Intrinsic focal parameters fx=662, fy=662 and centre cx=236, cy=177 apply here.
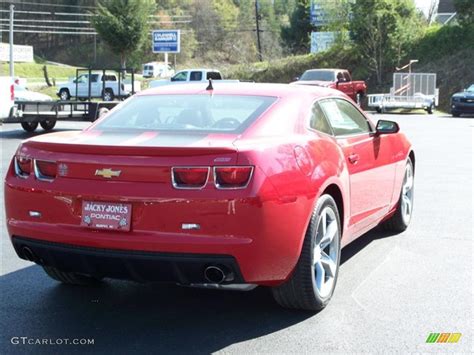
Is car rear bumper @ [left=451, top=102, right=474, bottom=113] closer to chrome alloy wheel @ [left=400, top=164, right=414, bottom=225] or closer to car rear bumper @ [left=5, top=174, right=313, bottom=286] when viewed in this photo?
chrome alloy wheel @ [left=400, top=164, right=414, bottom=225]

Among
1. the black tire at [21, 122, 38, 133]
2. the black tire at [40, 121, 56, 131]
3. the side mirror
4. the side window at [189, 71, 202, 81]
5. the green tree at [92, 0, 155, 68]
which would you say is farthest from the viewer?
the green tree at [92, 0, 155, 68]

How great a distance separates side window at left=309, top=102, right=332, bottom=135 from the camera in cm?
491

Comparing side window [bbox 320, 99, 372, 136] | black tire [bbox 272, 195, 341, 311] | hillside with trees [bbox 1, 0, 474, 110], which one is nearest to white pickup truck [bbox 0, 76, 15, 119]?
side window [bbox 320, 99, 372, 136]

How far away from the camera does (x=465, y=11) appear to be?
40.3 metres

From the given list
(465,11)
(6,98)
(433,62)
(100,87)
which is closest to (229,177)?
(6,98)

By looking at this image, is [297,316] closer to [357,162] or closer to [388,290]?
[388,290]

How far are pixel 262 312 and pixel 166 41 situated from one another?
45.8 meters

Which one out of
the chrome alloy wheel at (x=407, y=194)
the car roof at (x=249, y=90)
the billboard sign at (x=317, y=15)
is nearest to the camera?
the car roof at (x=249, y=90)

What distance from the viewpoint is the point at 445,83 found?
38062 mm

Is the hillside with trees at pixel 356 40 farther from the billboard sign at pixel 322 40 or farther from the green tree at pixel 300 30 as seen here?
the billboard sign at pixel 322 40

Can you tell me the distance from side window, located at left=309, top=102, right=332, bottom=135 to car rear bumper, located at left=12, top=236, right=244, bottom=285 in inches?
58.8

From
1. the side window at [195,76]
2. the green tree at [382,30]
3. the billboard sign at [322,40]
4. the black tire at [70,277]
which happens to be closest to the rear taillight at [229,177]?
the black tire at [70,277]

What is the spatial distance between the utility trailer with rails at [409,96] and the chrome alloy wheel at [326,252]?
1073 inches

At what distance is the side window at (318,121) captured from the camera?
16.1 ft
